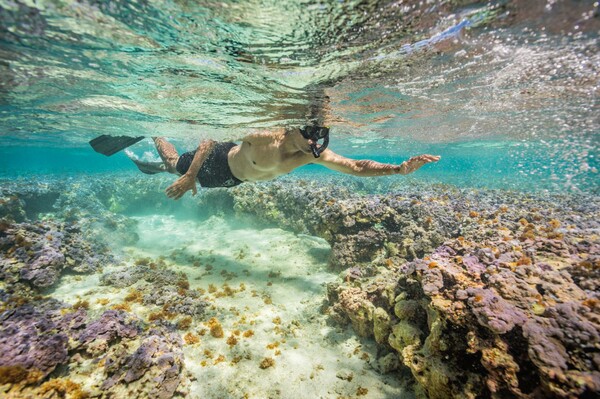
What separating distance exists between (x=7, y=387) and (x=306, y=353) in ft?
15.6

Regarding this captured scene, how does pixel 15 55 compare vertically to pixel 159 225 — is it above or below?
above

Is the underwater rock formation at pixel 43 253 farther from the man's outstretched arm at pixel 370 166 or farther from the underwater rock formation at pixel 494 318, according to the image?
the man's outstretched arm at pixel 370 166

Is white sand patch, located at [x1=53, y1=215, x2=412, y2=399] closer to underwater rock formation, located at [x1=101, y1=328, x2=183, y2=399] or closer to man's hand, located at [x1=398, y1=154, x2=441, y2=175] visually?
underwater rock formation, located at [x1=101, y1=328, x2=183, y2=399]

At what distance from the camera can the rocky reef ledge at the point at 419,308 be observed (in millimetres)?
2812

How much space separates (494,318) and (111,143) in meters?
12.8

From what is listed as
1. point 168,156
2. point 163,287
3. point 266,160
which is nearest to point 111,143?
point 168,156

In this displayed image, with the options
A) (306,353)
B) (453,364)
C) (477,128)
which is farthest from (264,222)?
(477,128)

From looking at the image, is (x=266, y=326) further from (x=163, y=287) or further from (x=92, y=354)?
(x=163, y=287)

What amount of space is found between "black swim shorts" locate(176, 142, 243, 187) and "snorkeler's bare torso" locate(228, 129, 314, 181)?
0.49 meters

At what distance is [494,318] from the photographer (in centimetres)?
305

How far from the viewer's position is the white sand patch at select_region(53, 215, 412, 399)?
4527 mm

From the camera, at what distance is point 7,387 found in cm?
359

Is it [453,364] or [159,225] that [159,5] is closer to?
[453,364]

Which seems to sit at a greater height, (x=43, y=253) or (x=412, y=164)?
(x=412, y=164)
